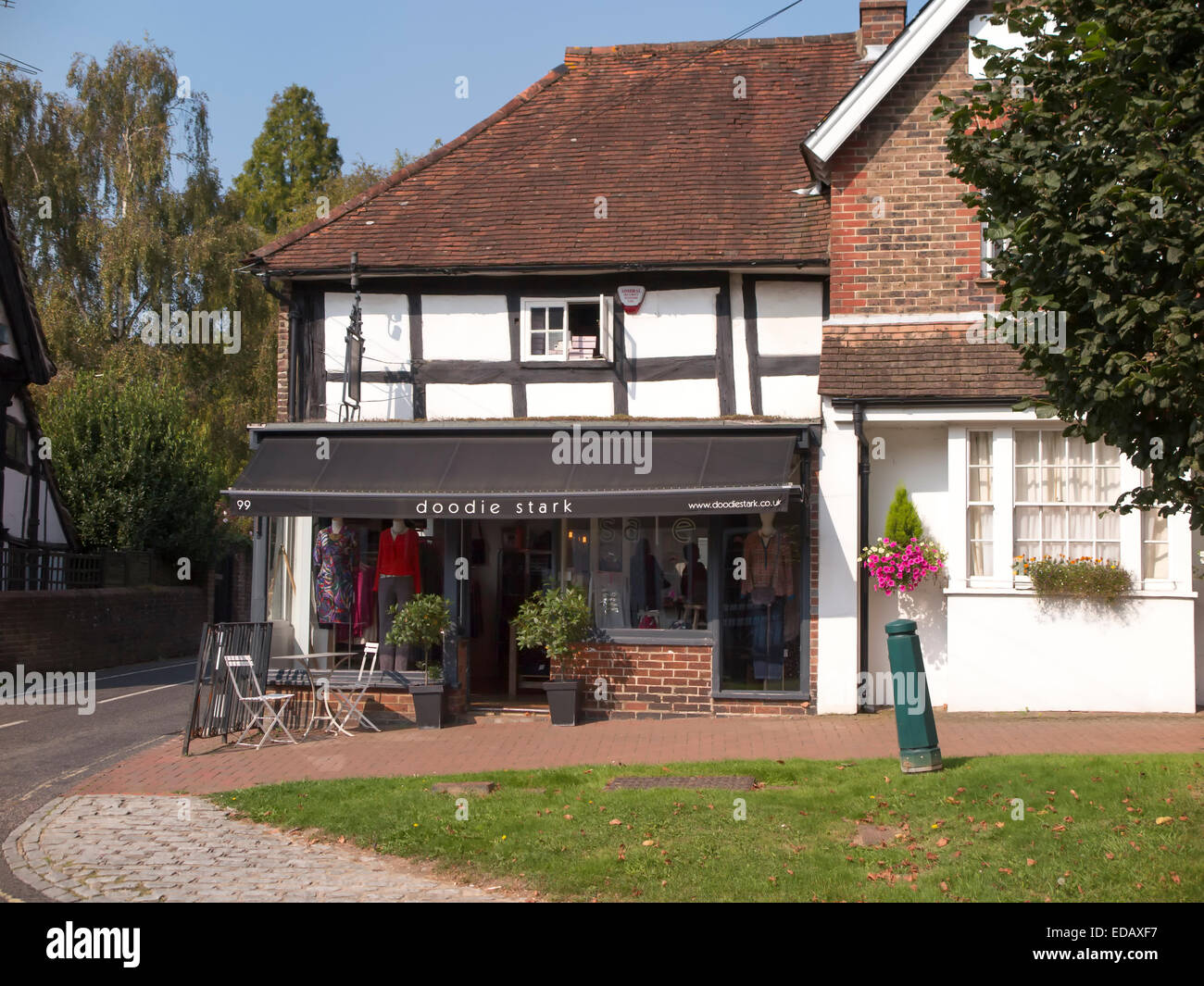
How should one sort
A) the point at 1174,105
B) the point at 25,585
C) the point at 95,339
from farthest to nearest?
1. the point at 95,339
2. the point at 25,585
3. the point at 1174,105

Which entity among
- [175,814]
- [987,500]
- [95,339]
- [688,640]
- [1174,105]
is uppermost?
[95,339]

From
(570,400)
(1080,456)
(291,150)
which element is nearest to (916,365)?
(1080,456)

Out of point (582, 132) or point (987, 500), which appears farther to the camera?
point (582, 132)

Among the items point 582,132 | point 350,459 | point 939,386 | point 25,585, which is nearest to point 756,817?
point 939,386

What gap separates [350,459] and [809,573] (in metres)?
5.47

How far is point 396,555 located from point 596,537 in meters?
2.37

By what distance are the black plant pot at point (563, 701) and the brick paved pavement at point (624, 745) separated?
0.71ft

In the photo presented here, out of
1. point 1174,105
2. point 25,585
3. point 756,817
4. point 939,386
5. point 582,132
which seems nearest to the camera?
point 1174,105

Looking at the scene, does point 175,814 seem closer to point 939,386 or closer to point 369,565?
point 369,565

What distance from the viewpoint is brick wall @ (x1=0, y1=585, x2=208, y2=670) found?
65.3ft

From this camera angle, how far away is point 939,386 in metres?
13.1

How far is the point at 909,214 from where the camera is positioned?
13.5 m

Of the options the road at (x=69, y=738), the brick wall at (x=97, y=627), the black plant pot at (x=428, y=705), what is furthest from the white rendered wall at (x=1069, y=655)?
the brick wall at (x=97, y=627)

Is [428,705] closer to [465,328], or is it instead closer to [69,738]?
[69,738]
